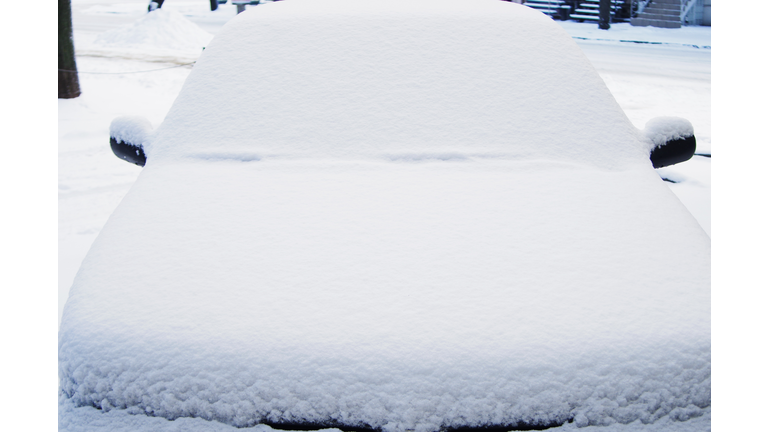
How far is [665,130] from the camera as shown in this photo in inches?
84.7

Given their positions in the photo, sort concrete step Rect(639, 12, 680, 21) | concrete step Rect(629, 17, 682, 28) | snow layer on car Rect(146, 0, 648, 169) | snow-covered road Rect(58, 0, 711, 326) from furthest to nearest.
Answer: concrete step Rect(639, 12, 680, 21) → concrete step Rect(629, 17, 682, 28) → snow-covered road Rect(58, 0, 711, 326) → snow layer on car Rect(146, 0, 648, 169)

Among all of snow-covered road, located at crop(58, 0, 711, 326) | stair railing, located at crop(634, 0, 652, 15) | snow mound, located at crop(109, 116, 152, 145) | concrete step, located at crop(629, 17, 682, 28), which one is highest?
stair railing, located at crop(634, 0, 652, 15)

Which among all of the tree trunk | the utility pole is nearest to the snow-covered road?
the tree trunk

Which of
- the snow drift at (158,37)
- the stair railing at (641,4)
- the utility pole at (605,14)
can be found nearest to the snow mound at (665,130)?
the snow drift at (158,37)

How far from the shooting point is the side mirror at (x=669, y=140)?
2.13 m

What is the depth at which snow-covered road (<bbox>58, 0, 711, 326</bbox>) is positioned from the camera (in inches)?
147

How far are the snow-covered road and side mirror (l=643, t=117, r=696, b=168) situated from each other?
1.32m

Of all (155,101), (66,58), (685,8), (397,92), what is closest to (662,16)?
(685,8)

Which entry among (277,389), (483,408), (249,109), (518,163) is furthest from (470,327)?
(249,109)

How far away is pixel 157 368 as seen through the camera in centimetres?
115

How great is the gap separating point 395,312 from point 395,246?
0.81 feet

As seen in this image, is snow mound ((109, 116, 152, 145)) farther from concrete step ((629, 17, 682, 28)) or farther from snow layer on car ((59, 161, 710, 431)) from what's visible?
concrete step ((629, 17, 682, 28))

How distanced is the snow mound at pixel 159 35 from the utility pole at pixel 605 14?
1027cm

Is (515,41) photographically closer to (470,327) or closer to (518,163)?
(518,163)
